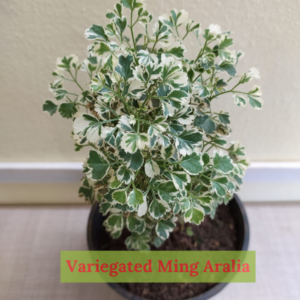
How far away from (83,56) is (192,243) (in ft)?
2.12

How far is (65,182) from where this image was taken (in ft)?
3.48

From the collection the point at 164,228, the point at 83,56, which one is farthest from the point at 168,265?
the point at 83,56

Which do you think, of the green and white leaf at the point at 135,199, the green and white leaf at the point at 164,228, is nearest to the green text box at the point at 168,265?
the green and white leaf at the point at 164,228

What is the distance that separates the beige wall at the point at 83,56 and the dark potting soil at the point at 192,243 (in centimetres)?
31

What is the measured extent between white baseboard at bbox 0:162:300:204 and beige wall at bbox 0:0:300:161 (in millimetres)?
53

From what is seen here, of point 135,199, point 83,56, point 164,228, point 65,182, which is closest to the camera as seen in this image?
point 135,199

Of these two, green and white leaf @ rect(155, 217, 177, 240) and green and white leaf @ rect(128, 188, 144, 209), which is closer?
green and white leaf @ rect(128, 188, 144, 209)

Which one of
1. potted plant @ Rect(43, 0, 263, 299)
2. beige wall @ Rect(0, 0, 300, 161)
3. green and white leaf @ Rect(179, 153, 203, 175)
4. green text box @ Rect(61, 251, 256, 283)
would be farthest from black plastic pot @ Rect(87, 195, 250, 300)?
green and white leaf @ Rect(179, 153, 203, 175)

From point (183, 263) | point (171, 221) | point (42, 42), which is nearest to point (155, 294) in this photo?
point (183, 263)

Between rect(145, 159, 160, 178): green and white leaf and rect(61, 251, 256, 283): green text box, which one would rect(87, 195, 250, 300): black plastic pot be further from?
rect(145, 159, 160, 178): green and white leaf

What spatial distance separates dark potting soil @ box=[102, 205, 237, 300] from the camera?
764 millimetres

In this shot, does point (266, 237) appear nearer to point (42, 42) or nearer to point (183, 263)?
point (183, 263)

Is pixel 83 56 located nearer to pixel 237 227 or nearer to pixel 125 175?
pixel 125 175

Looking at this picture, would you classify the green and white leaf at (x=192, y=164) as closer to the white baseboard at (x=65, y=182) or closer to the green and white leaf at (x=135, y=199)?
the green and white leaf at (x=135, y=199)
